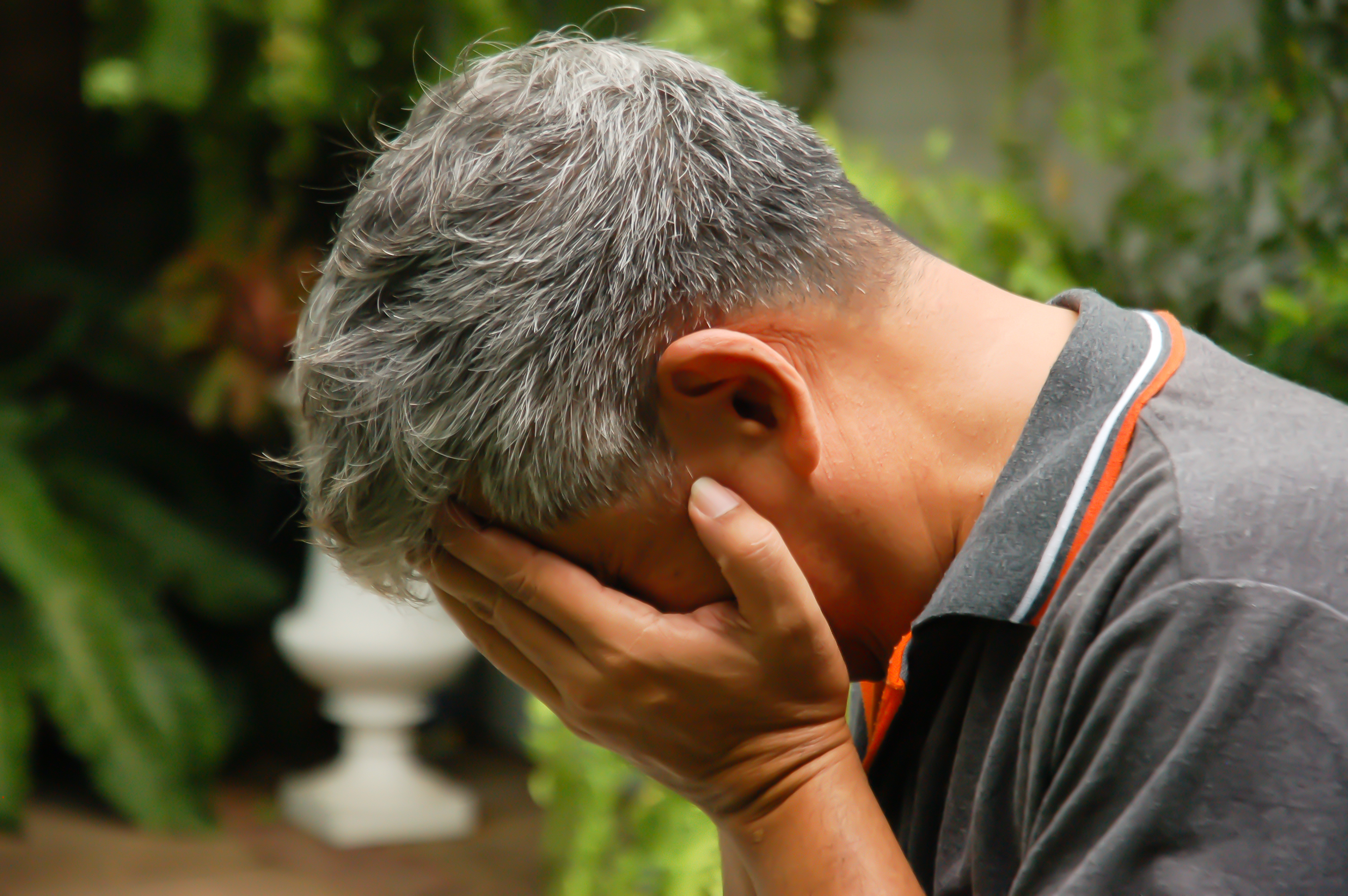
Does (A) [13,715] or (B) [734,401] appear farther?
(A) [13,715]

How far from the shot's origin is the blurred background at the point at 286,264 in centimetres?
249

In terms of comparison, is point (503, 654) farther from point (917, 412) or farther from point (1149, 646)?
point (1149, 646)

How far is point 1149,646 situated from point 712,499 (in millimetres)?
417

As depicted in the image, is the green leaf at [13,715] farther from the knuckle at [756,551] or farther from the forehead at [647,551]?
the knuckle at [756,551]

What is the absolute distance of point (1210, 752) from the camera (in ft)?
2.55

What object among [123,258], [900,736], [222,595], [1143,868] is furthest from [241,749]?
[1143,868]

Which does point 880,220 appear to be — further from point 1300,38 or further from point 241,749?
point 241,749

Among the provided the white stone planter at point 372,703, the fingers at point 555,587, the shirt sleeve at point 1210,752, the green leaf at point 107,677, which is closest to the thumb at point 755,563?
the fingers at point 555,587

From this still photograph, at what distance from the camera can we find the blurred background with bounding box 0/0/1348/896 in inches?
98.1

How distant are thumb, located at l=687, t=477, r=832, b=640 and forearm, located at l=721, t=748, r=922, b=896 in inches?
5.9

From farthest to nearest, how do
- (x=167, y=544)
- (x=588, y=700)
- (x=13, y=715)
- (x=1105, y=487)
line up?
(x=167, y=544) < (x=13, y=715) < (x=588, y=700) < (x=1105, y=487)

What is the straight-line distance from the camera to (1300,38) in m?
2.24

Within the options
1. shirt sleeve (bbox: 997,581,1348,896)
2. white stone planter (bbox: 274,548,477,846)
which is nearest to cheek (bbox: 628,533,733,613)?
shirt sleeve (bbox: 997,581,1348,896)

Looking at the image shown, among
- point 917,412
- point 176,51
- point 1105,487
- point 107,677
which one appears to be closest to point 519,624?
point 917,412
